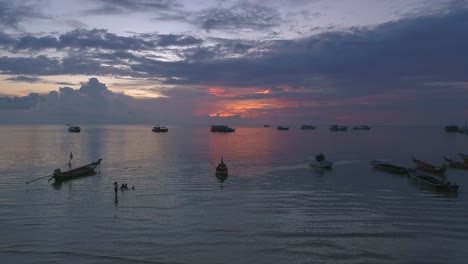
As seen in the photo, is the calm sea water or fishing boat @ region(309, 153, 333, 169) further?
fishing boat @ region(309, 153, 333, 169)

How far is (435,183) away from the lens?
43.4 meters

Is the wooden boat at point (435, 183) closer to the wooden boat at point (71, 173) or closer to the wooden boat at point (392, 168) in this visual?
the wooden boat at point (392, 168)

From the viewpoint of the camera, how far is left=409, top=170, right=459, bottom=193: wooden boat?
39969 millimetres

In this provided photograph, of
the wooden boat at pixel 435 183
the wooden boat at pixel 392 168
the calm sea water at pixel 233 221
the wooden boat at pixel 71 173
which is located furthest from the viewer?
the wooden boat at pixel 392 168

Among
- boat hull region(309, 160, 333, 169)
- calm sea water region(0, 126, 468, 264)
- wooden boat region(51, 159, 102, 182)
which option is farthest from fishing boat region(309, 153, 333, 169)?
wooden boat region(51, 159, 102, 182)

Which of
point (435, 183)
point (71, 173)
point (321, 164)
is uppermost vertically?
point (321, 164)

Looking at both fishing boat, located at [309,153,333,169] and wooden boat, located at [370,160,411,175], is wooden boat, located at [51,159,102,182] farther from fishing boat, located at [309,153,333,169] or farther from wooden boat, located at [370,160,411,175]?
wooden boat, located at [370,160,411,175]

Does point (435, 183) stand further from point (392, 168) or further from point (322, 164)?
point (322, 164)

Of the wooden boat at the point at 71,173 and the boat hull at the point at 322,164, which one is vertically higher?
the boat hull at the point at 322,164

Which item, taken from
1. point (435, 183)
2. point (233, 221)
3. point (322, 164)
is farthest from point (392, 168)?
point (233, 221)

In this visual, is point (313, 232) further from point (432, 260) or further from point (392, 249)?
point (432, 260)

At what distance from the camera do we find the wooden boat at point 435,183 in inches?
1574

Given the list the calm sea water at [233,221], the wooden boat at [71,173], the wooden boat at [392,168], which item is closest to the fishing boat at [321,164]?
the wooden boat at [392,168]

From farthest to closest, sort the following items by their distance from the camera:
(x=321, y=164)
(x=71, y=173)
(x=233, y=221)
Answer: (x=321, y=164)
(x=71, y=173)
(x=233, y=221)
